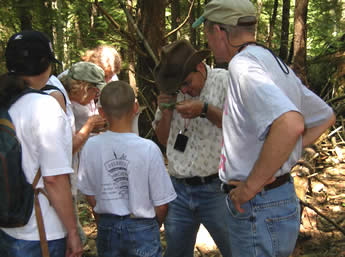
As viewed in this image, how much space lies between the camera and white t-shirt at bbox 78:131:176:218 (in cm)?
233

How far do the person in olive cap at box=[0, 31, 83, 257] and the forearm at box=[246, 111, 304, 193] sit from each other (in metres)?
0.98

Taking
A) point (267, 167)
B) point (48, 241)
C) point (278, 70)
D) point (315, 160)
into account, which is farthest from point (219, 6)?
point (315, 160)

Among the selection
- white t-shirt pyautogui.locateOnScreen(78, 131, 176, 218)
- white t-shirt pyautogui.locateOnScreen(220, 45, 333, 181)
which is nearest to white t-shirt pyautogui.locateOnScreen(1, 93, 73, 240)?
white t-shirt pyautogui.locateOnScreen(78, 131, 176, 218)

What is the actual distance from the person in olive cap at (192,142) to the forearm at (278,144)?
0.93 m

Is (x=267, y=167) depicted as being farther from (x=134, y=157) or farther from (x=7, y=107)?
(x=7, y=107)

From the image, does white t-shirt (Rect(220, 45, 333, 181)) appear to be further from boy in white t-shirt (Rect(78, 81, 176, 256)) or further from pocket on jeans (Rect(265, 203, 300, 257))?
boy in white t-shirt (Rect(78, 81, 176, 256))

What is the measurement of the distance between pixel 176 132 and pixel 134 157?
743 millimetres

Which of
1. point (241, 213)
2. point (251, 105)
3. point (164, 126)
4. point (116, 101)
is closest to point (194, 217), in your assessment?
point (164, 126)

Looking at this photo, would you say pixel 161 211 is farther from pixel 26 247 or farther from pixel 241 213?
pixel 26 247

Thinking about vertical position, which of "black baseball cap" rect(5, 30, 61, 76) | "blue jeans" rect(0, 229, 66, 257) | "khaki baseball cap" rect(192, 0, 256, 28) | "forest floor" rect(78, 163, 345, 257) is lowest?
"forest floor" rect(78, 163, 345, 257)

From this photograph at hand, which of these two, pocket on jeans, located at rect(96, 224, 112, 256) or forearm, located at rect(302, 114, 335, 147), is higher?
forearm, located at rect(302, 114, 335, 147)

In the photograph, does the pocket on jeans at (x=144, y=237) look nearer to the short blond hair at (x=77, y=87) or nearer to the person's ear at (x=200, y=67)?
the person's ear at (x=200, y=67)

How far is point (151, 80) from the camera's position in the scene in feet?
18.2

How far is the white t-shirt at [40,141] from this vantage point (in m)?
1.85
